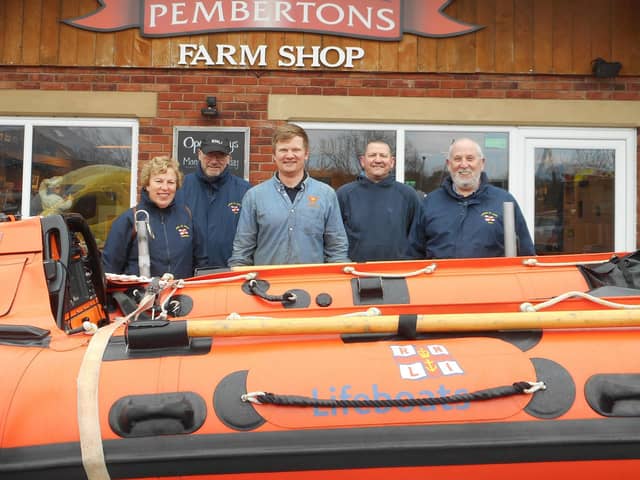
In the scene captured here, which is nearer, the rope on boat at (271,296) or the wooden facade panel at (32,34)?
the rope on boat at (271,296)

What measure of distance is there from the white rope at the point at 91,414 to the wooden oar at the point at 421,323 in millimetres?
324

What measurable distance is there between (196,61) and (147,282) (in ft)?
10.5

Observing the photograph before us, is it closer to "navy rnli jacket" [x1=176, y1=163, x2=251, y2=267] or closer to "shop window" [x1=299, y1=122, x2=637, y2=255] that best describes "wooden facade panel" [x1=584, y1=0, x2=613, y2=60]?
"shop window" [x1=299, y1=122, x2=637, y2=255]

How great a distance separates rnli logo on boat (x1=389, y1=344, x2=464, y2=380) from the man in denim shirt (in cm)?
119

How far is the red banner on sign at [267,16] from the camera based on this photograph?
527 centimetres

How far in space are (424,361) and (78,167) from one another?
453 cm

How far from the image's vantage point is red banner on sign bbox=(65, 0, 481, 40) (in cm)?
527

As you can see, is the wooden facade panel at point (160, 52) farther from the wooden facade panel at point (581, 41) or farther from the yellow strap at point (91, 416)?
the yellow strap at point (91, 416)

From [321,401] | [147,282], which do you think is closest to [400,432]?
[321,401]

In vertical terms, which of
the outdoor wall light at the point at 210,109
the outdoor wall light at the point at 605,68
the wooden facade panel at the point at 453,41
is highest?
the wooden facade panel at the point at 453,41

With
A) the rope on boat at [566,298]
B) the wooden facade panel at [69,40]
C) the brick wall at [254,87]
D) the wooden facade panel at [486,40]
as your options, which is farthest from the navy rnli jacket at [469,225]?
the wooden facade panel at [69,40]

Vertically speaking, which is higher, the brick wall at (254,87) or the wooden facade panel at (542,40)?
the wooden facade panel at (542,40)

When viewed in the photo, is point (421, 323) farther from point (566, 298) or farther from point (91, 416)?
point (91, 416)

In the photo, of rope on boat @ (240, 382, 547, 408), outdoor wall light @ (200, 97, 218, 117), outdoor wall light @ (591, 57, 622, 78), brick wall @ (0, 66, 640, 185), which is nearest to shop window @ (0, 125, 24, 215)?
brick wall @ (0, 66, 640, 185)
